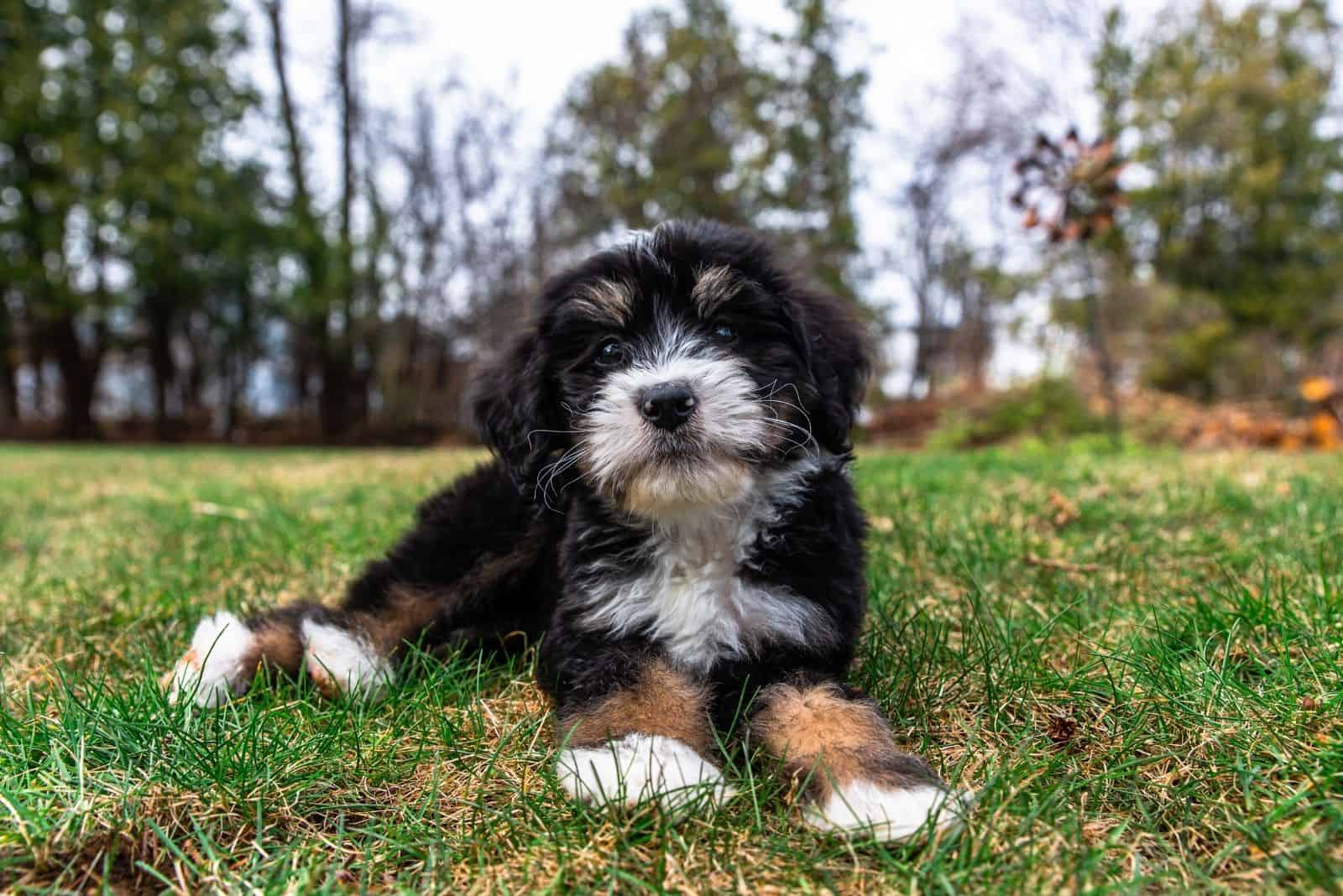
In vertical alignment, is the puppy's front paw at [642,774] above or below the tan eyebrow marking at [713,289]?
below

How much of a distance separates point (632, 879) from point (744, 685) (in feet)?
2.26

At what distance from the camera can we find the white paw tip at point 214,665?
2438mm

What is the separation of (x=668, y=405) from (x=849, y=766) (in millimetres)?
960

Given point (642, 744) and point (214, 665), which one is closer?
→ point (642, 744)

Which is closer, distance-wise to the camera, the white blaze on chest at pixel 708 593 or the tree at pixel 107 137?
the white blaze on chest at pixel 708 593

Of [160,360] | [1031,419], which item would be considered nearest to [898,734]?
[1031,419]

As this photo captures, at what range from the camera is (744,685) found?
219 centimetres

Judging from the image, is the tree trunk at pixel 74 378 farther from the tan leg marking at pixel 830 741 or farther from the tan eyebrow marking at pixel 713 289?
the tan leg marking at pixel 830 741

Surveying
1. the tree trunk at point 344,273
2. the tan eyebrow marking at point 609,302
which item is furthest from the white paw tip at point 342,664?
the tree trunk at point 344,273

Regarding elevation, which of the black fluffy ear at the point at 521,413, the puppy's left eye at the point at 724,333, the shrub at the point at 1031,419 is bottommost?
the shrub at the point at 1031,419

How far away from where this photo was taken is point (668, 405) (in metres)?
2.23

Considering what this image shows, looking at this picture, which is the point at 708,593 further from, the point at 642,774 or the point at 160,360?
the point at 160,360

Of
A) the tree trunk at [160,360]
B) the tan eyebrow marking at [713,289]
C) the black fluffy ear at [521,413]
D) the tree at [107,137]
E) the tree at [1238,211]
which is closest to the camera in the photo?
the tan eyebrow marking at [713,289]

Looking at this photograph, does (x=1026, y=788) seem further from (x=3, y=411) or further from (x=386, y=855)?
(x=3, y=411)
